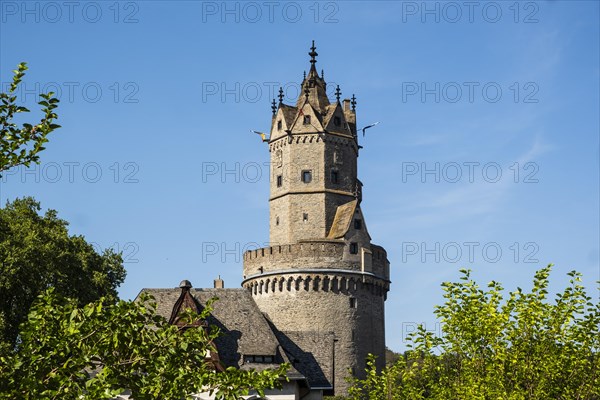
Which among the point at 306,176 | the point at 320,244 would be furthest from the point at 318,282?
the point at 306,176

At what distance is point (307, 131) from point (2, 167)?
6520cm

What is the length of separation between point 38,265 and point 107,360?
42.6 metres

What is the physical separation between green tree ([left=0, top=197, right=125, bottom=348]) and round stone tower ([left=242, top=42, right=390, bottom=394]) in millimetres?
15857

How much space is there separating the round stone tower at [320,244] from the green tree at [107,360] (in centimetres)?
5336

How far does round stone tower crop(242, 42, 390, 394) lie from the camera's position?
77.9 metres

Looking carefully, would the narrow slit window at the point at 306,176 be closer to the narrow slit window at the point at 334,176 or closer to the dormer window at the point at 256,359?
the narrow slit window at the point at 334,176

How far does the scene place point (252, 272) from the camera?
269 ft

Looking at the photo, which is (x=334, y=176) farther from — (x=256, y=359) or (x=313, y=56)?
(x=256, y=359)

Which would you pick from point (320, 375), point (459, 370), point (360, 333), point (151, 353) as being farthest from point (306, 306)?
point (151, 353)

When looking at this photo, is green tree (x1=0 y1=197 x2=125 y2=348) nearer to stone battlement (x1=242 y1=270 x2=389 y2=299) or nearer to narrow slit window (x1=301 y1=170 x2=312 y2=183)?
stone battlement (x1=242 y1=270 x2=389 y2=299)

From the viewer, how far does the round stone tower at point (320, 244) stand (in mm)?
77875

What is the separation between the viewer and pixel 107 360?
21172mm

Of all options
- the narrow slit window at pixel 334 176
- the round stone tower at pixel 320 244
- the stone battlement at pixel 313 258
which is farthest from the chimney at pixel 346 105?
the stone battlement at pixel 313 258

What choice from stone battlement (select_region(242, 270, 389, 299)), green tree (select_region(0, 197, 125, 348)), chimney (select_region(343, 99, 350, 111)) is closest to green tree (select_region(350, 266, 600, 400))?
green tree (select_region(0, 197, 125, 348))
